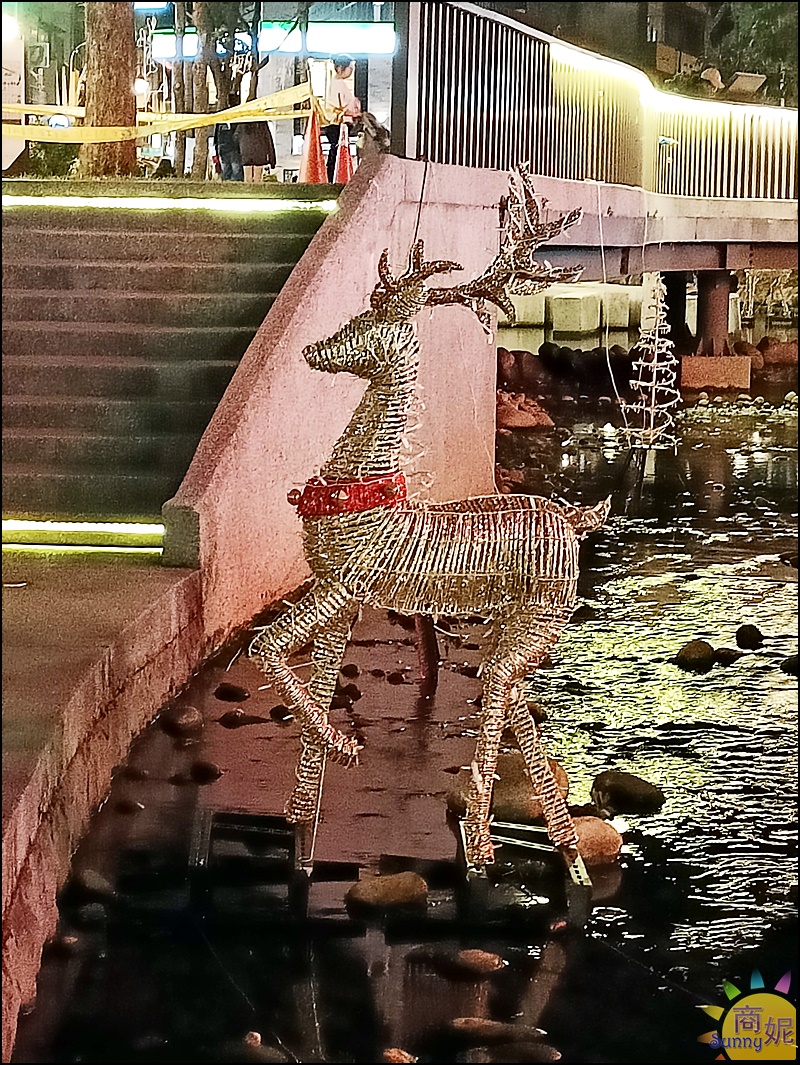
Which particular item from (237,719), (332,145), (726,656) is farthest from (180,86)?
(237,719)

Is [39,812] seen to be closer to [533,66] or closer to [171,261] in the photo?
[171,261]

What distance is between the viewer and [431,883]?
4219 millimetres

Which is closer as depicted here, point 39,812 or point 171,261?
point 39,812

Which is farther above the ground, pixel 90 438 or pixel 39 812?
pixel 90 438

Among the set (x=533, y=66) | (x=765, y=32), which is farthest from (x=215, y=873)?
(x=533, y=66)

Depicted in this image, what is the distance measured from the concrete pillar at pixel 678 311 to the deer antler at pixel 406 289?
8.99m

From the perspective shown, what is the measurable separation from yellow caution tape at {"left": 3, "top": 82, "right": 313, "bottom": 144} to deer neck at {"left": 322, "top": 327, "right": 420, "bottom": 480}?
228 centimetres

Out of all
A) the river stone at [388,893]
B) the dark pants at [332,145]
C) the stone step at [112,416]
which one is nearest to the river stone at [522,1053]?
the river stone at [388,893]

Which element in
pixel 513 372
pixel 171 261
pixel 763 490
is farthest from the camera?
pixel 513 372

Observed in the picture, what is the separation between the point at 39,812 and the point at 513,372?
1204 cm

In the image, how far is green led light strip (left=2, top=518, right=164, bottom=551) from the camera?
6.95 m

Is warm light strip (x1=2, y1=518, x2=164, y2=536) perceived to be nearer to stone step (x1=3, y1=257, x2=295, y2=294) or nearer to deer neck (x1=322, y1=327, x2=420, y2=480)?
stone step (x1=3, y1=257, x2=295, y2=294)

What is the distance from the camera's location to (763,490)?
10719mm

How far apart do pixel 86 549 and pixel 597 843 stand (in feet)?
10.4
